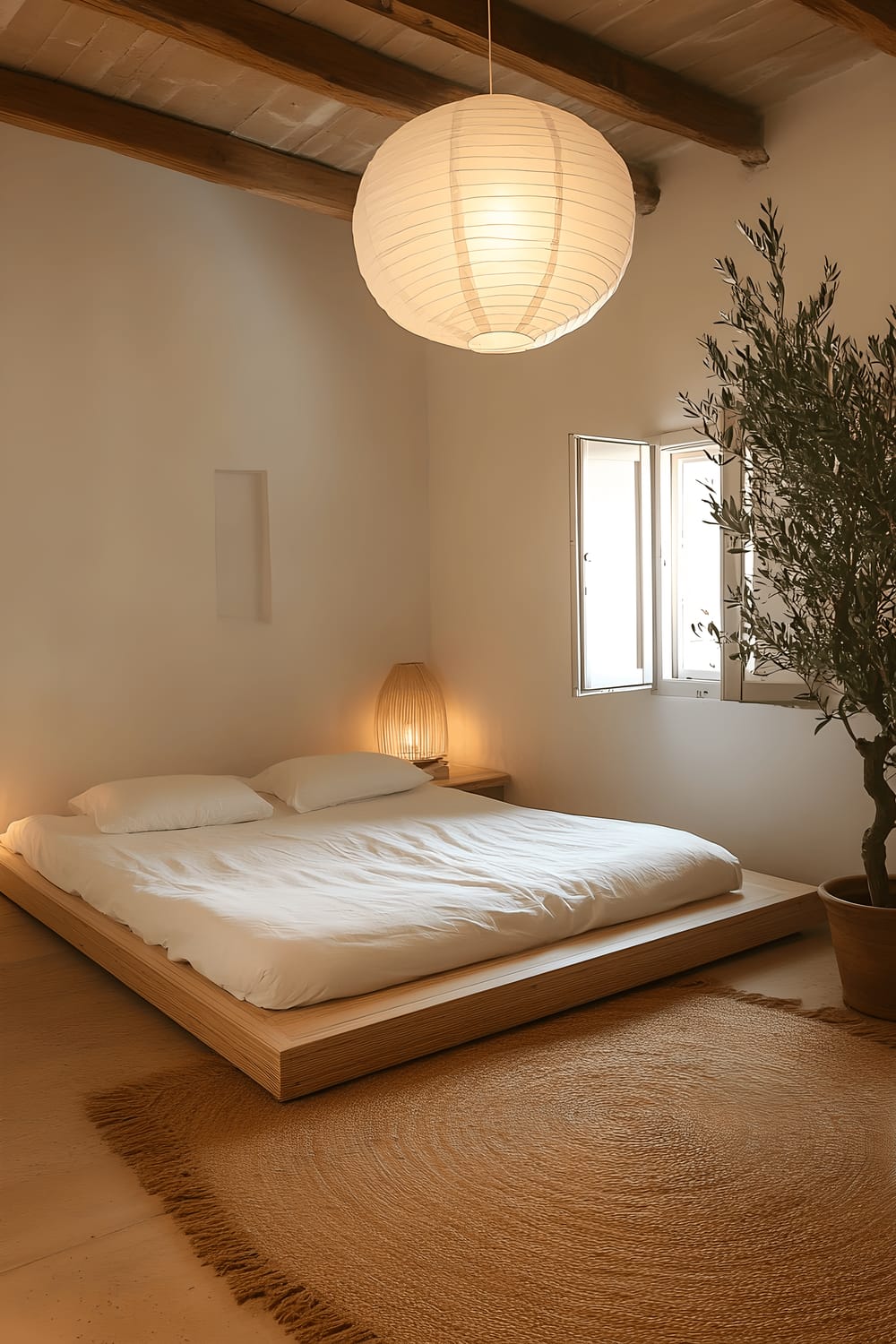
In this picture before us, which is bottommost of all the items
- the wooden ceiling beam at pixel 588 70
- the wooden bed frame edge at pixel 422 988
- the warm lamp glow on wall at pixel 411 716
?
the wooden bed frame edge at pixel 422 988

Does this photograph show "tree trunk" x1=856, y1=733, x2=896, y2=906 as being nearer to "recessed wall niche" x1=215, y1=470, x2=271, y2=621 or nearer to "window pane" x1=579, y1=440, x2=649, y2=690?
"window pane" x1=579, y1=440, x2=649, y2=690

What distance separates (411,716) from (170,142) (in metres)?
2.48

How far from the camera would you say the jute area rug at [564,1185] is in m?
1.60

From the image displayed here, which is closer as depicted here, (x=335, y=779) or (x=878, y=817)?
(x=878, y=817)

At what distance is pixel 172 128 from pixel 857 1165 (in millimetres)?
3828

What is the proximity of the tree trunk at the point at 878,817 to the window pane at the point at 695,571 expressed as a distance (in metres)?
1.18

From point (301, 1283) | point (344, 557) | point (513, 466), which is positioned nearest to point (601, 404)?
point (513, 466)

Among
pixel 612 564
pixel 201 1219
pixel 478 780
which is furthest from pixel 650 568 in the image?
pixel 201 1219

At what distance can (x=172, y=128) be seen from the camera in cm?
381

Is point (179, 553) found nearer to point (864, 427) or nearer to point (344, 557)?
point (344, 557)

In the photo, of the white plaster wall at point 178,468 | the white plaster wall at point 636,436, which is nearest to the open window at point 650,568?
the white plaster wall at point 636,436

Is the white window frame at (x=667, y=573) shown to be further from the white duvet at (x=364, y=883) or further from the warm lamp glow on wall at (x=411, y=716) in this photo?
the warm lamp glow on wall at (x=411, y=716)

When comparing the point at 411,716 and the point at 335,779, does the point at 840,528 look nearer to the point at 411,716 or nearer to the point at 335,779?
the point at 335,779

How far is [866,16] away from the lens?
8.93ft
